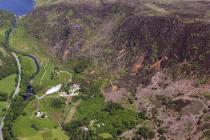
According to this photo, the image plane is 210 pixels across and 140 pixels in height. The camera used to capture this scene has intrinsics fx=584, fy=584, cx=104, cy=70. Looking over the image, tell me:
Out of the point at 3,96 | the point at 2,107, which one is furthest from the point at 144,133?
the point at 3,96

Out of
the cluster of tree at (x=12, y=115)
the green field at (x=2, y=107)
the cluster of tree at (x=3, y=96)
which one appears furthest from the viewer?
the cluster of tree at (x=3, y=96)

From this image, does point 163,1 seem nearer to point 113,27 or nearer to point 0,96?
point 113,27

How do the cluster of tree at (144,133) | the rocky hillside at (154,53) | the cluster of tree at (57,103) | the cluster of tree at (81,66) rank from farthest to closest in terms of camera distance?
the cluster of tree at (81,66), the cluster of tree at (57,103), the rocky hillside at (154,53), the cluster of tree at (144,133)

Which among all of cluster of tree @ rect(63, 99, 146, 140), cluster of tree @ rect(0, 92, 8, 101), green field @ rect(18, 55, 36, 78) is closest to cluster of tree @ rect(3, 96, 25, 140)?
cluster of tree @ rect(0, 92, 8, 101)

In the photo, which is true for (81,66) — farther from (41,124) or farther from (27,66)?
(41,124)

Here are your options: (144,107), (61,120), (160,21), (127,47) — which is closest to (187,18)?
(160,21)

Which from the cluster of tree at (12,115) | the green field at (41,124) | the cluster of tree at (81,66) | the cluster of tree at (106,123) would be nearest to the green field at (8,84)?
the cluster of tree at (12,115)

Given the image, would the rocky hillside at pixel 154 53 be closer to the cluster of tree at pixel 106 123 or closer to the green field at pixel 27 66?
the cluster of tree at pixel 106 123
